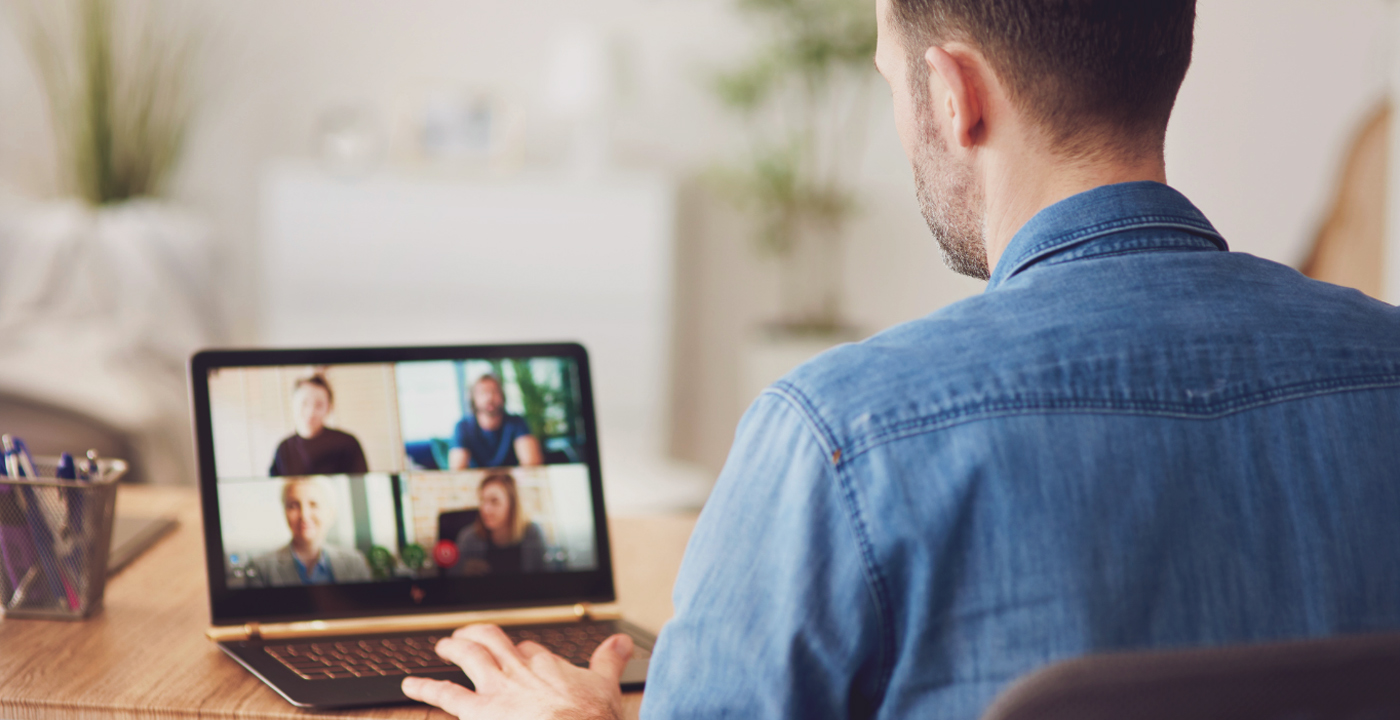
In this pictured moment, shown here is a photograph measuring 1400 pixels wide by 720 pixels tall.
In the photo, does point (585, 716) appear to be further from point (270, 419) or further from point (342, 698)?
point (270, 419)

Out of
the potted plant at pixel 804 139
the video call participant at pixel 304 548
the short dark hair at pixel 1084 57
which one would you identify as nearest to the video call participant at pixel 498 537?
the video call participant at pixel 304 548

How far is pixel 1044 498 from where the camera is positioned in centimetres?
57

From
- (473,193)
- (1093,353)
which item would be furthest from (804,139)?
(1093,353)

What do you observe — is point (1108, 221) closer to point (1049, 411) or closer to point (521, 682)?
point (1049, 411)

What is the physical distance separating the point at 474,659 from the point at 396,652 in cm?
9

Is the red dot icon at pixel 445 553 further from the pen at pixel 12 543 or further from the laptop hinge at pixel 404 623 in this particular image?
the pen at pixel 12 543

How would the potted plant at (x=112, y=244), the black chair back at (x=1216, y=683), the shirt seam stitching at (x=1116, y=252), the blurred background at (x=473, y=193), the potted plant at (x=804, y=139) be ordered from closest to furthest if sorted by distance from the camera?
the black chair back at (x=1216, y=683), the shirt seam stitching at (x=1116, y=252), the potted plant at (x=112, y=244), the blurred background at (x=473, y=193), the potted plant at (x=804, y=139)

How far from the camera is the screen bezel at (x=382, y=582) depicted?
948mm

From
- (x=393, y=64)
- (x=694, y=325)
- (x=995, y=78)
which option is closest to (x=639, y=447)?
(x=694, y=325)

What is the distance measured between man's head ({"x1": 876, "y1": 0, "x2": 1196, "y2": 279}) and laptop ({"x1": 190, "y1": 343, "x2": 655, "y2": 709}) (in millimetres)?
448

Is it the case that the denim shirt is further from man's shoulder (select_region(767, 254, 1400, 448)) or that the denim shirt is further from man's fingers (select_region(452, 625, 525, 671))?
man's fingers (select_region(452, 625, 525, 671))

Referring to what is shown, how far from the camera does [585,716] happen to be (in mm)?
785

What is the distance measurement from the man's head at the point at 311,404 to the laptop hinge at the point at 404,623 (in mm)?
162

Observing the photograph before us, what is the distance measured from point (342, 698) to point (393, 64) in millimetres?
3057
